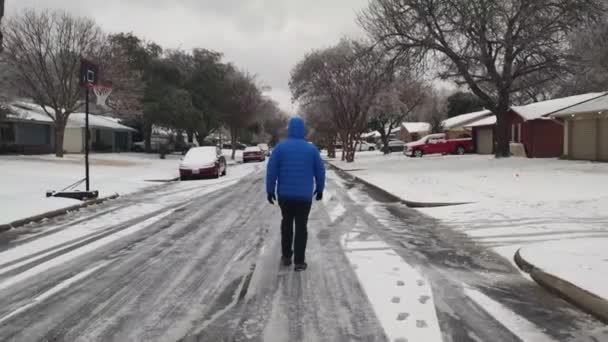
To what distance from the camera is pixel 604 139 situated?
2522cm

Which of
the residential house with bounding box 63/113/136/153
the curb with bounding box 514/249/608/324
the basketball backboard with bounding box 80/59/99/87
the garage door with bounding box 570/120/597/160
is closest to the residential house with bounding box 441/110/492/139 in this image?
the garage door with bounding box 570/120/597/160

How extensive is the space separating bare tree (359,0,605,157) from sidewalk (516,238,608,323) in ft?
64.4

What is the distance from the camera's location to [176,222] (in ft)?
33.4

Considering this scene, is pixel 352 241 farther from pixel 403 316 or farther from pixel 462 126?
pixel 462 126

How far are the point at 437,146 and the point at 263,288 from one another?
39655 mm

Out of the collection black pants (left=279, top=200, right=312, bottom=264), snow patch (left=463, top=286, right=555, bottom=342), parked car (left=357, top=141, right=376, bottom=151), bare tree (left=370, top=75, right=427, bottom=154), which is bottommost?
snow patch (left=463, top=286, right=555, bottom=342)

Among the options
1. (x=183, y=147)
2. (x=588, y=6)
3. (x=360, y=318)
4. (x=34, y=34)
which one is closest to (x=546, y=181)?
(x=588, y=6)

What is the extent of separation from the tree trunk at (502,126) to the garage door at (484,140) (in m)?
10.4

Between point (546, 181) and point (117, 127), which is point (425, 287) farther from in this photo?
point (117, 127)

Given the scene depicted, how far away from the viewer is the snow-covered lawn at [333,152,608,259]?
8258 millimetres

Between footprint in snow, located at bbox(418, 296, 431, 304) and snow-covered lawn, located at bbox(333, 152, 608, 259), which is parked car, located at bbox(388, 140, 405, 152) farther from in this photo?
footprint in snow, located at bbox(418, 296, 431, 304)

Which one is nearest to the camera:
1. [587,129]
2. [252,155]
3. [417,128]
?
[587,129]

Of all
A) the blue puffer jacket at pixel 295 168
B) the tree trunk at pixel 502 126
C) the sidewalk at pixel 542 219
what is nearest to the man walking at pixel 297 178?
the blue puffer jacket at pixel 295 168

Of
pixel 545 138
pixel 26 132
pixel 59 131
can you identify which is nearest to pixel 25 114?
pixel 26 132
